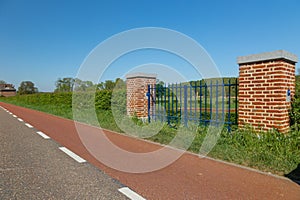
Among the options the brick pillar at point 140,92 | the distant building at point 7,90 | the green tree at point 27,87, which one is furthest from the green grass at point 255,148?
the distant building at point 7,90

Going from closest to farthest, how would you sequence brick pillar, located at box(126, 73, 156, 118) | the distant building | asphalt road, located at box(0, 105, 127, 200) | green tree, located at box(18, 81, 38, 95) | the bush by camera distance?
asphalt road, located at box(0, 105, 127, 200), the bush, brick pillar, located at box(126, 73, 156, 118), green tree, located at box(18, 81, 38, 95), the distant building

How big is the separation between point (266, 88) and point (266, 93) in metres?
0.11

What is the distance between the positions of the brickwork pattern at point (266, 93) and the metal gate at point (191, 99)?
18.5 inches

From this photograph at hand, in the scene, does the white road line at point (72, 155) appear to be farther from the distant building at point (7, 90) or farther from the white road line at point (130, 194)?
the distant building at point (7, 90)

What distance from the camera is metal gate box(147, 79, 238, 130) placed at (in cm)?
614

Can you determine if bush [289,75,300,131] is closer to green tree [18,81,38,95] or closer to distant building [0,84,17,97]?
green tree [18,81,38,95]

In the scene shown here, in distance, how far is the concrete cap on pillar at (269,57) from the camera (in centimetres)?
465

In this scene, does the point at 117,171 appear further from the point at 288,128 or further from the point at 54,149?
the point at 288,128

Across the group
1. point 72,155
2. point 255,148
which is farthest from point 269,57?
point 72,155

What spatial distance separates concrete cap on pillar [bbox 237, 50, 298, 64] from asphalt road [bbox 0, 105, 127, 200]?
406 cm

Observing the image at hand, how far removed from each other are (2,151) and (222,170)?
4923mm

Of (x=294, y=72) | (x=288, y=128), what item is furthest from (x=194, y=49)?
(x=288, y=128)

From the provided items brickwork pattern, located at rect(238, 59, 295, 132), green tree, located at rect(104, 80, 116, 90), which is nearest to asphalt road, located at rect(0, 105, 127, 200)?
brickwork pattern, located at rect(238, 59, 295, 132)

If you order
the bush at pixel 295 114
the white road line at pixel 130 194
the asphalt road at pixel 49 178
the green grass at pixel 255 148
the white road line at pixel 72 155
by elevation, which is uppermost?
the bush at pixel 295 114
